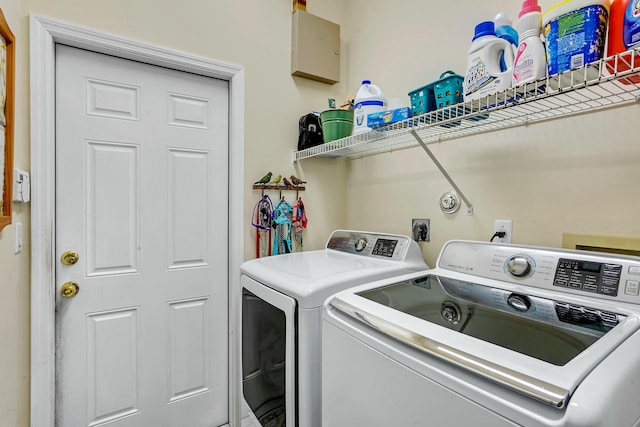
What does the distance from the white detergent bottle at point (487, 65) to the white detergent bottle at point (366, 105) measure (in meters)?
0.53

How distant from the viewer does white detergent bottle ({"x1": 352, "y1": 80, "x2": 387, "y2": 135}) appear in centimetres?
153

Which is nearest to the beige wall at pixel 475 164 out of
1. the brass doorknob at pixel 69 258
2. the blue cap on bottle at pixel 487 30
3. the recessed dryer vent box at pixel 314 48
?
the recessed dryer vent box at pixel 314 48

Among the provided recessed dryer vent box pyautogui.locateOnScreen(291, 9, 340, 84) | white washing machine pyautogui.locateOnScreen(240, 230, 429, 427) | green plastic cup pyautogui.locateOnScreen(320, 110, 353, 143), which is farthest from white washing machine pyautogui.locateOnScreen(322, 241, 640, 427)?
recessed dryer vent box pyautogui.locateOnScreen(291, 9, 340, 84)

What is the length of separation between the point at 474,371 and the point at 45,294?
1.78m

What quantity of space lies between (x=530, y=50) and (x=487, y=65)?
0.45 ft

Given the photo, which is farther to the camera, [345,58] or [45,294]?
[345,58]

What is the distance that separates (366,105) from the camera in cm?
155

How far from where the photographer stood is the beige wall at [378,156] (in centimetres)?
111

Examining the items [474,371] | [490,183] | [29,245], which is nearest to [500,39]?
[490,183]

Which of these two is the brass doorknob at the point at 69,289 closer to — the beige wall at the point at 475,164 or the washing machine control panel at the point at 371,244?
the washing machine control panel at the point at 371,244

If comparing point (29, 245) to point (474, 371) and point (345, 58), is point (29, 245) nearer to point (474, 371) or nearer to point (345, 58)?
point (474, 371)

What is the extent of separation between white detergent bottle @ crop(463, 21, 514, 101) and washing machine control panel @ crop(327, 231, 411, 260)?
73cm

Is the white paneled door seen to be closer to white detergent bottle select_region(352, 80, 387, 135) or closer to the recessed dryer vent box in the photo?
the recessed dryer vent box

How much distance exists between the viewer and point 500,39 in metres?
1.00
